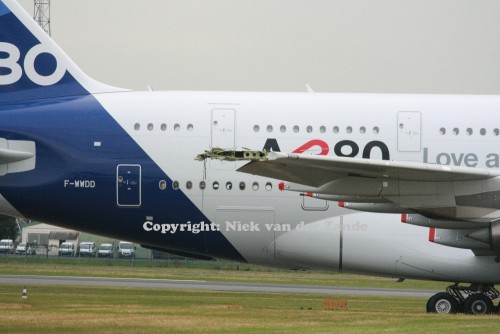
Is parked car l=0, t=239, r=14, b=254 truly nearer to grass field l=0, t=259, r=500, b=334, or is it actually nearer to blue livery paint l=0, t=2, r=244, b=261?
grass field l=0, t=259, r=500, b=334

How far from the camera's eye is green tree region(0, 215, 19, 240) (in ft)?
299

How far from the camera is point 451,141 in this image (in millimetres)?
27797

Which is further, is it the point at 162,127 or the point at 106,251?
the point at 106,251

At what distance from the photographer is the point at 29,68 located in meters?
29.2

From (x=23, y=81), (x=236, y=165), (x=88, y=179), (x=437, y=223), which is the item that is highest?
(x=23, y=81)

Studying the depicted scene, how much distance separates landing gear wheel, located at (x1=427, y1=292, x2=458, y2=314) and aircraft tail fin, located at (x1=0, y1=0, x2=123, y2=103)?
905 centimetres

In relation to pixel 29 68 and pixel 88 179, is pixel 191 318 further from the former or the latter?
pixel 29 68

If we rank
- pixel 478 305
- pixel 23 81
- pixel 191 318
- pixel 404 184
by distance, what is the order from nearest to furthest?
1. pixel 191 318
2. pixel 404 184
3. pixel 478 305
4. pixel 23 81

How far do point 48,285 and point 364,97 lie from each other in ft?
50.2

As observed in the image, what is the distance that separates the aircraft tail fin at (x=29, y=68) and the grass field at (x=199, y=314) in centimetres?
509

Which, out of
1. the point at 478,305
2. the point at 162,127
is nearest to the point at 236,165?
the point at 162,127

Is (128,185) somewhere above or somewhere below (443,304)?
above

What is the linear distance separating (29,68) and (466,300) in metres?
11.7

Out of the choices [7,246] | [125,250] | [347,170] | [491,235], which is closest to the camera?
[347,170]
